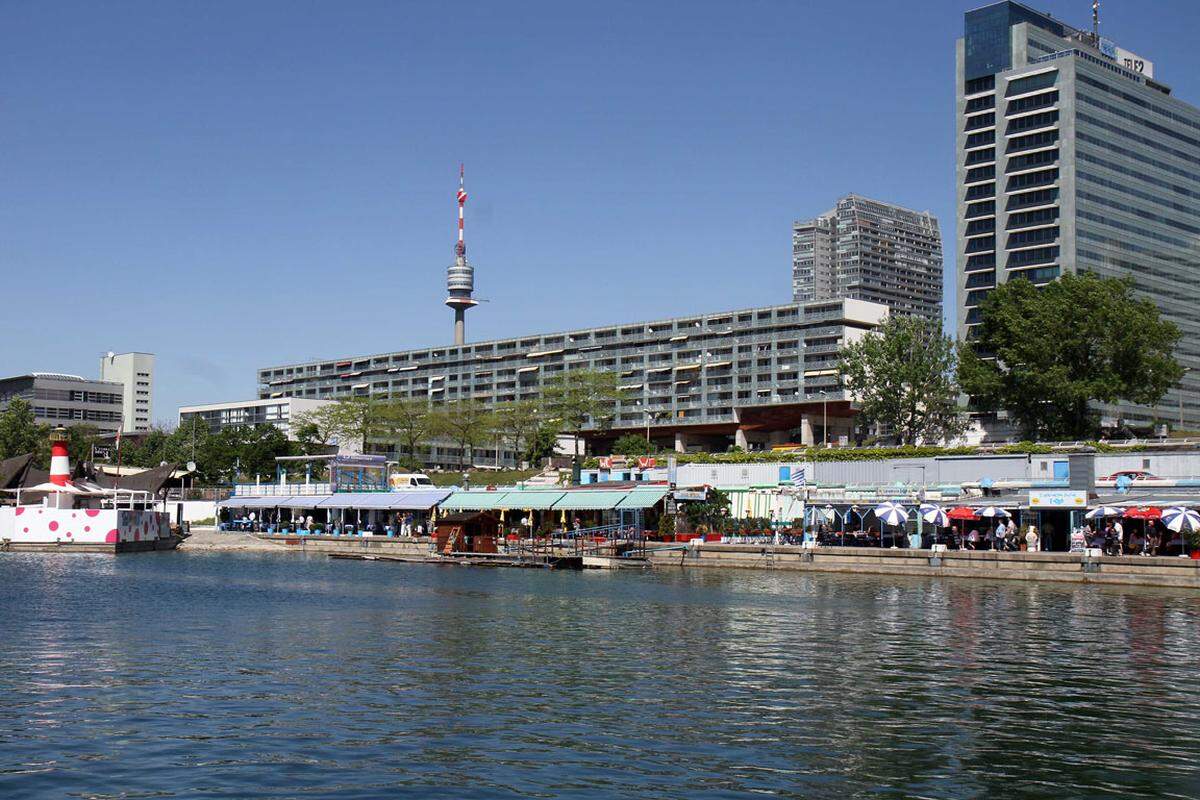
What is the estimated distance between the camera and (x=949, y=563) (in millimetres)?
63938

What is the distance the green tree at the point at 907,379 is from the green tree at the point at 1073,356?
10324mm

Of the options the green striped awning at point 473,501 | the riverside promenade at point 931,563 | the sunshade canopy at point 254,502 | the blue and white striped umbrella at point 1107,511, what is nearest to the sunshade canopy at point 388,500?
the green striped awning at point 473,501

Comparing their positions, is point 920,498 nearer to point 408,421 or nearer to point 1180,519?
point 1180,519

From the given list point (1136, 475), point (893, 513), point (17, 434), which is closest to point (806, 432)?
point (1136, 475)

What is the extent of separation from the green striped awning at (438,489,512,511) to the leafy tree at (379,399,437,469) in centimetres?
5609

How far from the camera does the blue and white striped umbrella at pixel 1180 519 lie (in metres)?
56.4

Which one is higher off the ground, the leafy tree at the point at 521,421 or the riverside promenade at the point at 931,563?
the leafy tree at the point at 521,421

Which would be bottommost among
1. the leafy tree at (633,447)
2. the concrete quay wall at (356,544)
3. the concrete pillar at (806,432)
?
the concrete quay wall at (356,544)

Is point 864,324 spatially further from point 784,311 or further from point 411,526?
point 411,526

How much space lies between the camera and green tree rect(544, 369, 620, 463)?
153m

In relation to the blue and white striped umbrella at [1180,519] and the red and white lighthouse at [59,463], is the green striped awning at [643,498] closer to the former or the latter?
the blue and white striped umbrella at [1180,519]

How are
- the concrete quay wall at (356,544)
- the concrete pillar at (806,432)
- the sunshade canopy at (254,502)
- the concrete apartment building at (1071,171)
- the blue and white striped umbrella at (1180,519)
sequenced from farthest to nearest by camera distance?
the concrete apartment building at (1071,171) < the concrete pillar at (806,432) < the sunshade canopy at (254,502) < the concrete quay wall at (356,544) < the blue and white striped umbrella at (1180,519)

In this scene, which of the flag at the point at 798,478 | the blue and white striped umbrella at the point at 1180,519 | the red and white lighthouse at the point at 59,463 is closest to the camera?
the blue and white striped umbrella at the point at 1180,519

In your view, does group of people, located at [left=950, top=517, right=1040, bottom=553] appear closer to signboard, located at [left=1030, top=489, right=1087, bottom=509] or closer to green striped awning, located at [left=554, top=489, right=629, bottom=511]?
signboard, located at [left=1030, top=489, right=1087, bottom=509]
